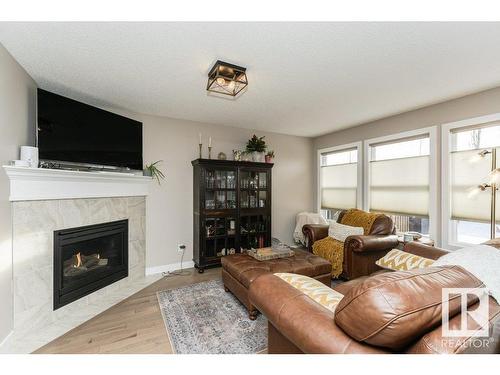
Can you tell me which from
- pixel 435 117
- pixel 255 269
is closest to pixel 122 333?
pixel 255 269

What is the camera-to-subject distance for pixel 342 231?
10.8ft

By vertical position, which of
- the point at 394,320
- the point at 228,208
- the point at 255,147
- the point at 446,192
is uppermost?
the point at 255,147

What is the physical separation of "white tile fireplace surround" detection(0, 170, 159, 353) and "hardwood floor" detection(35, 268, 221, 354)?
0.41 feet

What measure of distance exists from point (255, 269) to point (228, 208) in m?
1.45

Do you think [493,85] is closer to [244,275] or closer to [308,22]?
[308,22]

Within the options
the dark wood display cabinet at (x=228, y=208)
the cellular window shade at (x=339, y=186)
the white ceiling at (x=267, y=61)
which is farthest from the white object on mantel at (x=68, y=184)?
the cellular window shade at (x=339, y=186)

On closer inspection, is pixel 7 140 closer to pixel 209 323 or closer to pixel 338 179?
pixel 209 323

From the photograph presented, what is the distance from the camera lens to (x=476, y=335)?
0.77 meters

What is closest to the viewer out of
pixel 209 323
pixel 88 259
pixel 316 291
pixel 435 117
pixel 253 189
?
pixel 316 291

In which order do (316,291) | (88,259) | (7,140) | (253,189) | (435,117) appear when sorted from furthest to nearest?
(253,189) → (435,117) → (88,259) → (7,140) → (316,291)

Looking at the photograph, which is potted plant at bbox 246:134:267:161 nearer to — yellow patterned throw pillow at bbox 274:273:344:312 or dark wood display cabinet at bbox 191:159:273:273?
dark wood display cabinet at bbox 191:159:273:273

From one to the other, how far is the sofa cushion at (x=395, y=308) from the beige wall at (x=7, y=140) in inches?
95.8

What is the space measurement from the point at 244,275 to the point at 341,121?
292 centimetres
